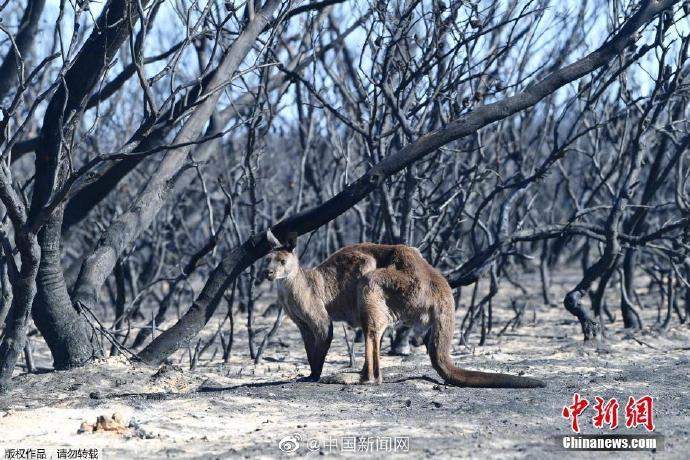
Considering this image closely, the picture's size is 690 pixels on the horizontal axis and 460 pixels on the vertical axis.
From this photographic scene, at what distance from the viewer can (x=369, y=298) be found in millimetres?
6836

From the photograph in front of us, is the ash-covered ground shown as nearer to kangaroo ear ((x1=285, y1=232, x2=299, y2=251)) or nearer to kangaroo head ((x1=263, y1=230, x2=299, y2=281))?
kangaroo head ((x1=263, y1=230, x2=299, y2=281))

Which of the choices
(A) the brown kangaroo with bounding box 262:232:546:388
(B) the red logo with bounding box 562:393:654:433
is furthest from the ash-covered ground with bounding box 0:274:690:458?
(A) the brown kangaroo with bounding box 262:232:546:388

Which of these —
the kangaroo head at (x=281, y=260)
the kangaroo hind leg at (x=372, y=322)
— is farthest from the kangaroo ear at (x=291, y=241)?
the kangaroo hind leg at (x=372, y=322)

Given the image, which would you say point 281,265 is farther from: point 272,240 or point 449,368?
point 449,368

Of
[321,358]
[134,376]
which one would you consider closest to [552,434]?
[321,358]

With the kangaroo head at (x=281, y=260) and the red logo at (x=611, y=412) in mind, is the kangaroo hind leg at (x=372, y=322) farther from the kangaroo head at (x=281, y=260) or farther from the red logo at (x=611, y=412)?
the red logo at (x=611, y=412)

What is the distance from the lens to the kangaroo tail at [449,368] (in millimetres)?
6445

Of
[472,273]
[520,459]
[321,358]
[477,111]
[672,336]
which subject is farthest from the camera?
[672,336]

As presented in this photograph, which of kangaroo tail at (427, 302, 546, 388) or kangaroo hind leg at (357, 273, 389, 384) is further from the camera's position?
kangaroo hind leg at (357, 273, 389, 384)

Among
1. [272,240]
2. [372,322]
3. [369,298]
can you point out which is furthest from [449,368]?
[272,240]

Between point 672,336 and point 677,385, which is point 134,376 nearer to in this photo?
point 677,385

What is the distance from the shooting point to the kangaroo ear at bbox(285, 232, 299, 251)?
6938mm

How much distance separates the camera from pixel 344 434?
534 cm

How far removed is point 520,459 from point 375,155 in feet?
12.3
